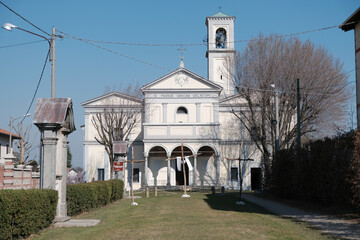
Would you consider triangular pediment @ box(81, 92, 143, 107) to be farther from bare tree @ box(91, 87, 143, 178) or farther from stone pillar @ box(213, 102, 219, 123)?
stone pillar @ box(213, 102, 219, 123)

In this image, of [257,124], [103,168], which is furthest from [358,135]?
[103,168]

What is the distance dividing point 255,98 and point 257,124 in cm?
370

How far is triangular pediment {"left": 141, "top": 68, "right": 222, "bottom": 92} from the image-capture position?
42219 millimetres

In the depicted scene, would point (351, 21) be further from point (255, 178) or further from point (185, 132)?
point (255, 178)

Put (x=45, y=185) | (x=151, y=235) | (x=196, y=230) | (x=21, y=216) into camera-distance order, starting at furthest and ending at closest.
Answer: (x=45, y=185), (x=196, y=230), (x=151, y=235), (x=21, y=216)

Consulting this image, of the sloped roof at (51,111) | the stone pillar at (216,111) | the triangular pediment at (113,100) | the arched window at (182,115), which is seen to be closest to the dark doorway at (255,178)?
the stone pillar at (216,111)

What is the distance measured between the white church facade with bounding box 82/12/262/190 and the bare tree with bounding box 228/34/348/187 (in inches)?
440

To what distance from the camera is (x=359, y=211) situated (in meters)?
13.9

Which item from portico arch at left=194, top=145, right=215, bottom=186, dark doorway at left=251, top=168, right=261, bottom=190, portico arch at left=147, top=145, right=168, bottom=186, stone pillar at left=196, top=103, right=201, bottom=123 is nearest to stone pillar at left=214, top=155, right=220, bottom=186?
portico arch at left=194, top=145, right=215, bottom=186

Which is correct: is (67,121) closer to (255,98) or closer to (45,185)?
(45,185)

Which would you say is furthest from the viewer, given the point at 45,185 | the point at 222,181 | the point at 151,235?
the point at 222,181

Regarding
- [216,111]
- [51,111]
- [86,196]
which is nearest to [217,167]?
[216,111]

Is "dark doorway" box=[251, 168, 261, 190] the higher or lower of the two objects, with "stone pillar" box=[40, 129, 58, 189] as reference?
lower

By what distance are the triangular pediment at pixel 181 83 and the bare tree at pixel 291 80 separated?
38.1 feet
